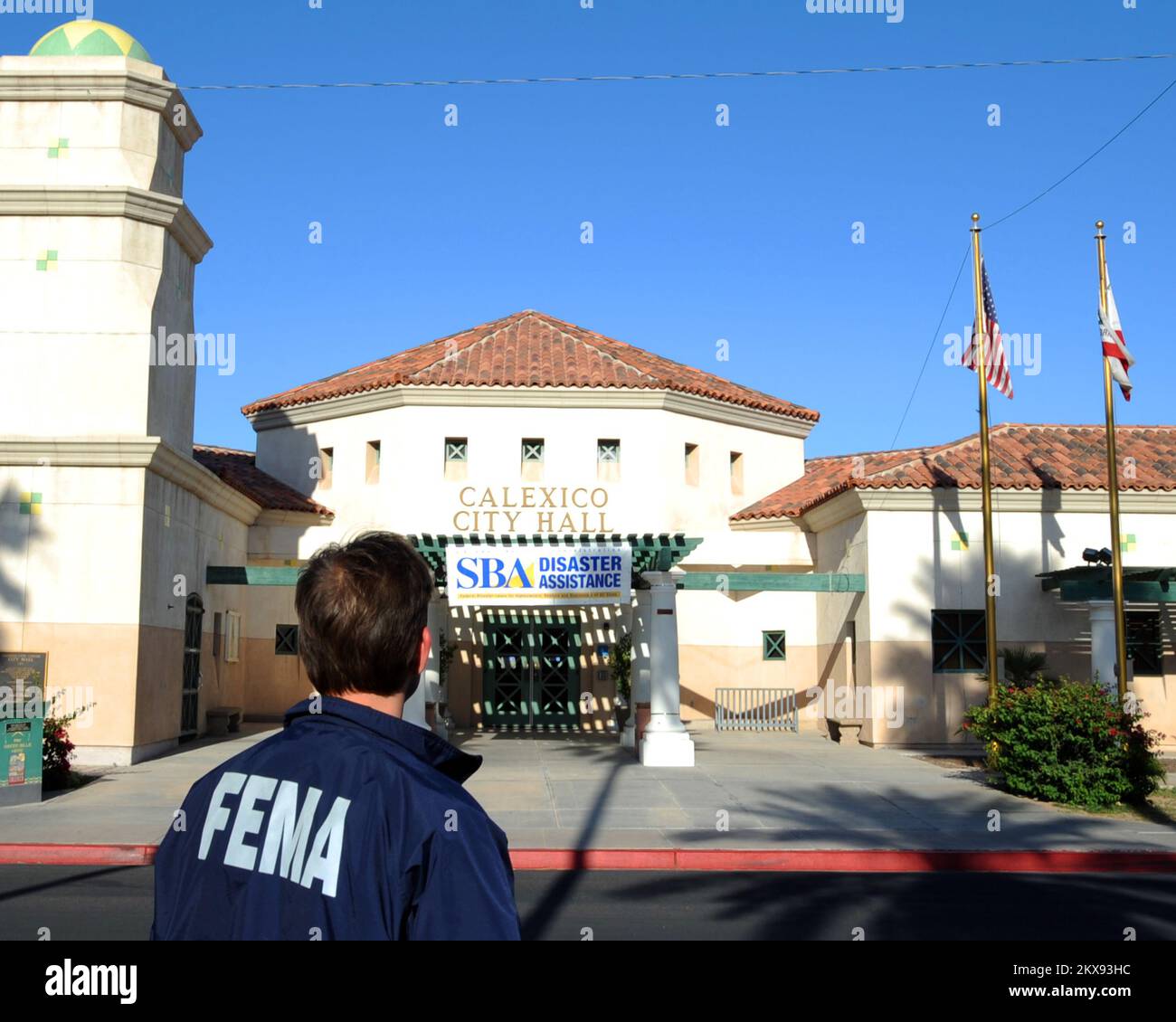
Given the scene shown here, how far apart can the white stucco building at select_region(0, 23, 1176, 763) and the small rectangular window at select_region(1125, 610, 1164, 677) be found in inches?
2.3

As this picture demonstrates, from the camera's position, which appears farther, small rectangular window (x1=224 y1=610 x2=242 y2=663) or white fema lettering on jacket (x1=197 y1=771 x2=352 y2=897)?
small rectangular window (x1=224 y1=610 x2=242 y2=663)

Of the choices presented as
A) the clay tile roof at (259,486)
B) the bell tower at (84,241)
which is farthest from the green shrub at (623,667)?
the bell tower at (84,241)

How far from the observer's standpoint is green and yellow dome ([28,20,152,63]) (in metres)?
20.5

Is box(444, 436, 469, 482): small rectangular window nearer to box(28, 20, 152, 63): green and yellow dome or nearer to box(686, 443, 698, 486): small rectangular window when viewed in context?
box(686, 443, 698, 486): small rectangular window

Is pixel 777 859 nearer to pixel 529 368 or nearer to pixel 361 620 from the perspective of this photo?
pixel 361 620

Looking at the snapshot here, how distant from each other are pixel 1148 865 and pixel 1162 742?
12567 mm

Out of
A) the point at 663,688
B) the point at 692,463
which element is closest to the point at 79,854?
the point at 663,688

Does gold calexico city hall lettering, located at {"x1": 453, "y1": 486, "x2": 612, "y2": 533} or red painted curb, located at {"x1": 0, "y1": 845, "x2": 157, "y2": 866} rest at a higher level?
gold calexico city hall lettering, located at {"x1": 453, "y1": 486, "x2": 612, "y2": 533}

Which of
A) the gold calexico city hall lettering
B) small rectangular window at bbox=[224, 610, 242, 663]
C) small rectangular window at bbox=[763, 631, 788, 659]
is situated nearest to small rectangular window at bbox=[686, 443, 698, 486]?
the gold calexico city hall lettering

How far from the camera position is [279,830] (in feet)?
7.57

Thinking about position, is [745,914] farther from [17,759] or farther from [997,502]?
[997,502]

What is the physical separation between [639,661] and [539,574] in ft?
9.03

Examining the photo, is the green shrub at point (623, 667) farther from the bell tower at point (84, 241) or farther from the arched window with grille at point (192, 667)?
the bell tower at point (84, 241)
